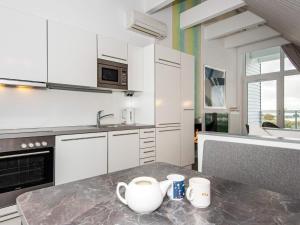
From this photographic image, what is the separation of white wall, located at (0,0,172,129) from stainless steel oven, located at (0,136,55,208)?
2.03ft

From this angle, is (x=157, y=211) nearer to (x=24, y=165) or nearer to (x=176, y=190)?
(x=176, y=190)

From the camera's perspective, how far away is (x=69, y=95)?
106 inches

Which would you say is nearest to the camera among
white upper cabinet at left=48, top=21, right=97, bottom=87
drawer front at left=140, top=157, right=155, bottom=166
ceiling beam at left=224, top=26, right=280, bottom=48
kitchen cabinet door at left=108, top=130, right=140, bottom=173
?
white upper cabinet at left=48, top=21, right=97, bottom=87

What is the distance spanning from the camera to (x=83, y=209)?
71 cm

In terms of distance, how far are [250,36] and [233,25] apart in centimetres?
91

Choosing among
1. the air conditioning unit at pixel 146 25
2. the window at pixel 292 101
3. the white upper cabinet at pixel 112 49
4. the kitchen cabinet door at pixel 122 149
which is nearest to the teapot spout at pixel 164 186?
the kitchen cabinet door at pixel 122 149

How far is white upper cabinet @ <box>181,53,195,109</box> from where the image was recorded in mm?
3596

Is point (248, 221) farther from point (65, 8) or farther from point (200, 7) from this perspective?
point (200, 7)

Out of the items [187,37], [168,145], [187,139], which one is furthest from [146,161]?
[187,37]

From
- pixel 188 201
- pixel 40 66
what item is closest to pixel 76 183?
pixel 188 201

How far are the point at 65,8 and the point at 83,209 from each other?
2.71m

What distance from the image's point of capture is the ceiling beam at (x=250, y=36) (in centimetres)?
466

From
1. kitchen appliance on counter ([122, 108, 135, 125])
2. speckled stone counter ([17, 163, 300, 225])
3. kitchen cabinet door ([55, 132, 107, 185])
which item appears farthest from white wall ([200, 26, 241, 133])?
speckled stone counter ([17, 163, 300, 225])

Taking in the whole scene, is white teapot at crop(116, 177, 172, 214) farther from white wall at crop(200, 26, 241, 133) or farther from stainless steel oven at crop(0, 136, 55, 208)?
white wall at crop(200, 26, 241, 133)
